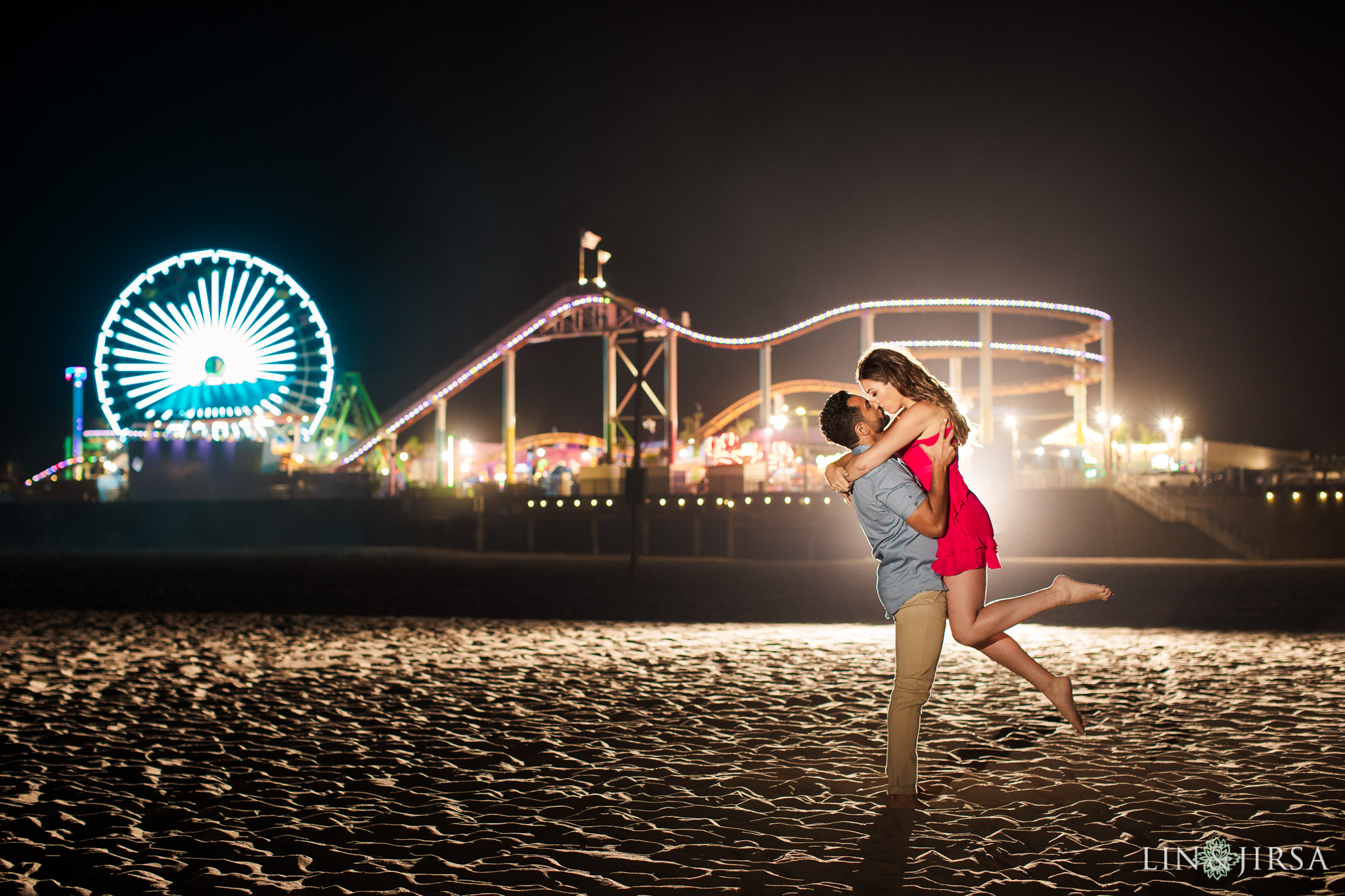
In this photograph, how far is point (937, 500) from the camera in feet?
14.3

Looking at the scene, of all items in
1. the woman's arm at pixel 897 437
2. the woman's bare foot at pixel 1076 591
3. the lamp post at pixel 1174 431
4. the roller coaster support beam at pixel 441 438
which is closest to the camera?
the woman's arm at pixel 897 437

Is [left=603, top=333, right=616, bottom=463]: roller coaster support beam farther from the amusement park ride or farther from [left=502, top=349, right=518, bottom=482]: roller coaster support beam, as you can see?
[left=502, top=349, right=518, bottom=482]: roller coaster support beam

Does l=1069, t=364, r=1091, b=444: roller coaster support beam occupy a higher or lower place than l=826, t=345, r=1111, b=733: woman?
higher

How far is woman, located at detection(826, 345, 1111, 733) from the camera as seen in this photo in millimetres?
4352

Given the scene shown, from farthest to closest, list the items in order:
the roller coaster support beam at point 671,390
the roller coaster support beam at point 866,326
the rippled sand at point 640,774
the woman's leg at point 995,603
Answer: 1. the roller coaster support beam at point 671,390
2. the roller coaster support beam at point 866,326
3. the woman's leg at point 995,603
4. the rippled sand at point 640,774

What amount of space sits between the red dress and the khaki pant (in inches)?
6.5

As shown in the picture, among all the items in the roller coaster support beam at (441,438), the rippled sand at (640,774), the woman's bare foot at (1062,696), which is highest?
the roller coaster support beam at (441,438)

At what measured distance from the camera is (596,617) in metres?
15.0

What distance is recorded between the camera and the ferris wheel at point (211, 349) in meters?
56.0

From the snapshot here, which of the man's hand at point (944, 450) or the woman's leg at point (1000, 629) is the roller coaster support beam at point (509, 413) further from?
the man's hand at point (944, 450)

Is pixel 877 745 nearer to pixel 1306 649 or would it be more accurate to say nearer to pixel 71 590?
pixel 1306 649

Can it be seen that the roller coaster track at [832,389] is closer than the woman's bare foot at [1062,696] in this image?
No

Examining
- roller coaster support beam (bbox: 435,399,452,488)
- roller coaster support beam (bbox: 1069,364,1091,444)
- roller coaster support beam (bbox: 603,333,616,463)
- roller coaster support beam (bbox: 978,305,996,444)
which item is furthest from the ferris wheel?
roller coaster support beam (bbox: 1069,364,1091,444)

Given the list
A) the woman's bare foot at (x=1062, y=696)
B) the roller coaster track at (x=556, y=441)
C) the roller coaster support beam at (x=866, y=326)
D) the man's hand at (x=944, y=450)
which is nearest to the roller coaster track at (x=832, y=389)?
the roller coaster track at (x=556, y=441)
